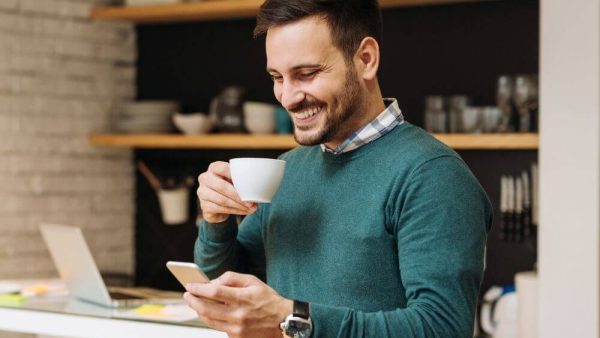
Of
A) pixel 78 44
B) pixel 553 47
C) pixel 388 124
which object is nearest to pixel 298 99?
pixel 388 124

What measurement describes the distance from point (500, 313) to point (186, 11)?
1.89 meters

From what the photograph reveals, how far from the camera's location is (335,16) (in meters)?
1.84

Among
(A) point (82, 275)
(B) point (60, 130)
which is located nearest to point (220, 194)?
(A) point (82, 275)

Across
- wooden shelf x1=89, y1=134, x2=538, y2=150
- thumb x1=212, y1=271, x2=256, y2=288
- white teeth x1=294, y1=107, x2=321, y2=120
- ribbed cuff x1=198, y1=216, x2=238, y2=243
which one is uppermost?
white teeth x1=294, y1=107, x2=321, y2=120

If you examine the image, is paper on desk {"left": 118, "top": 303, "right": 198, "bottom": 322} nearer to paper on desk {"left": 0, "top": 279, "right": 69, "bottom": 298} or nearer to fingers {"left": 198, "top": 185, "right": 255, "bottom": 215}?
paper on desk {"left": 0, "top": 279, "right": 69, "bottom": 298}

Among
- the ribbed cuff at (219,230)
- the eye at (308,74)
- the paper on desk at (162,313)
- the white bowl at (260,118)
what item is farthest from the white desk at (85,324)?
the white bowl at (260,118)

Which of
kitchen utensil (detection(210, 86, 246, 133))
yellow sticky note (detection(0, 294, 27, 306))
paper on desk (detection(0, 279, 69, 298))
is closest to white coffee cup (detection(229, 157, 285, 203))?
yellow sticky note (detection(0, 294, 27, 306))

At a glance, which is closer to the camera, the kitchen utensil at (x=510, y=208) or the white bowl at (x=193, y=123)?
the kitchen utensil at (x=510, y=208)

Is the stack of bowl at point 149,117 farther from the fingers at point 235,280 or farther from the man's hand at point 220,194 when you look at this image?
the fingers at point 235,280

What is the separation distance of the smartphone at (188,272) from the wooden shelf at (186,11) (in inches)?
99.6

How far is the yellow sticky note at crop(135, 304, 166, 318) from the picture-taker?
2.67 m

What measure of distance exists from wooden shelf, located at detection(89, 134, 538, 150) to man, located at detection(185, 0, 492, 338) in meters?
1.76

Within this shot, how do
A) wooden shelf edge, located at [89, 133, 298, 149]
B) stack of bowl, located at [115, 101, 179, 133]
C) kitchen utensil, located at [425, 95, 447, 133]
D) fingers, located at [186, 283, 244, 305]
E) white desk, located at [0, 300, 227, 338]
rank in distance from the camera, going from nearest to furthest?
fingers, located at [186, 283, 244, 305] < white desk, located at [0, 300, 227, 338] < kitchen utensil, located at [425, 95, 447, 133] < wooden shelf edge, located at [89, 133, 298, 149] < stack of bowl, located at [115, 101, 179, 133]

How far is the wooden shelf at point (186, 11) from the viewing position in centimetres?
434
